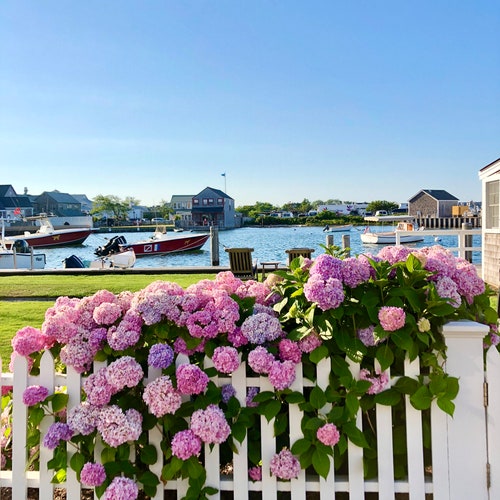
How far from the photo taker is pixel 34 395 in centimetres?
189

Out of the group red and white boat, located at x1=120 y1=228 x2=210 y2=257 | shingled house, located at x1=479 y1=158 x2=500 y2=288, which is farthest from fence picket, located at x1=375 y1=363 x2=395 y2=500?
red and white boat, located at x1=120 y1=228 x2=210 y2=257

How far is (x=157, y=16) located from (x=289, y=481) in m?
9.29

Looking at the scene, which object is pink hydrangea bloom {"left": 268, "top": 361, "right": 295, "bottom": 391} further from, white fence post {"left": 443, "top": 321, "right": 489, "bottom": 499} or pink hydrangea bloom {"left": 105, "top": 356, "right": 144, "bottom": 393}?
white fence post {"left": 443, "top": 321, "right": 489, "bottom": 499}

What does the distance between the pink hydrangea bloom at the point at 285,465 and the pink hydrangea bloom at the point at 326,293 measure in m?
0.62

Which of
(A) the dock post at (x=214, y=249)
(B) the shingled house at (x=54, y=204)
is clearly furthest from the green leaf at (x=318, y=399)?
(B) the shingled house at (x=54, y=204)

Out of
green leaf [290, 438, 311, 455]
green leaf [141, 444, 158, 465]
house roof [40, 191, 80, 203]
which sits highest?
house roof [40, 191, 80, 203]

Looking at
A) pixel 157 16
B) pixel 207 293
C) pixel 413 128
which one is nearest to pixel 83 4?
pixel 157 16

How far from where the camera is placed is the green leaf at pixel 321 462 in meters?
1.75

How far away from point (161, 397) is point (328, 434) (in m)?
0.67

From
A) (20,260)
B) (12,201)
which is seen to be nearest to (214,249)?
(20,260)

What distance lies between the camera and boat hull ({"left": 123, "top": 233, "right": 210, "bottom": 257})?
90.9 ft

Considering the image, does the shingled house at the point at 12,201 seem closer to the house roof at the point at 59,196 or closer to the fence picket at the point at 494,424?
the house roof at the point at 59,196

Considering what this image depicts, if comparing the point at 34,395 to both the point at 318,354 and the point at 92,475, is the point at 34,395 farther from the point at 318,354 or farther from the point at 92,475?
the point at 318,354

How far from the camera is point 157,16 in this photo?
8977 mm
